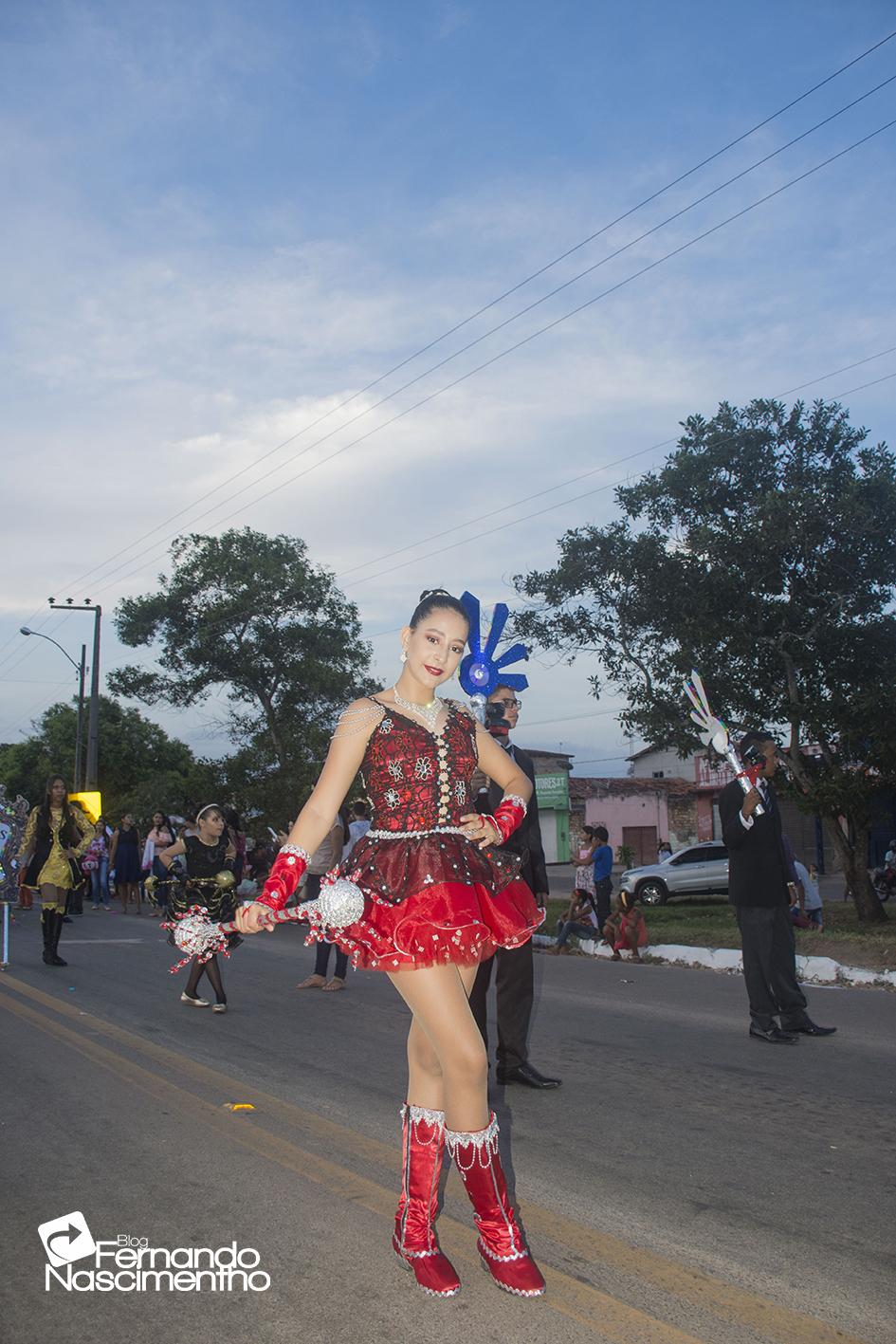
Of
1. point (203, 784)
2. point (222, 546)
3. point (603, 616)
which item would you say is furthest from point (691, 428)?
point (222, 546)

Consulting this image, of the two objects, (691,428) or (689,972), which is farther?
(691,428)

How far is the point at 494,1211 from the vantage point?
318cm

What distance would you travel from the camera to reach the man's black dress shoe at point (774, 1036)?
23.5 ft

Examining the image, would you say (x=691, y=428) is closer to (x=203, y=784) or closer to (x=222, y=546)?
(x=203, y=784)

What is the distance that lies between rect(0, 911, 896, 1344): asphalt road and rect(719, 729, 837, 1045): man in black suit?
239 millimetres

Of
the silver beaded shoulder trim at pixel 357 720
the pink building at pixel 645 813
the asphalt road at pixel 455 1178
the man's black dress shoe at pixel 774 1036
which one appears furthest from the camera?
the pink building at pixel 645 813

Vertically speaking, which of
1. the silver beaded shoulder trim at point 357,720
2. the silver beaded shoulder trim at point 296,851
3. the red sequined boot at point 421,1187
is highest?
the silver beaded shoulder trim at point 357,720

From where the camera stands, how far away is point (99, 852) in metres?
24.1

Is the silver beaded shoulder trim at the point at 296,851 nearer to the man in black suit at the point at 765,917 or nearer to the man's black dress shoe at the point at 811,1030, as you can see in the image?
the man in black suit at the point at 765,917

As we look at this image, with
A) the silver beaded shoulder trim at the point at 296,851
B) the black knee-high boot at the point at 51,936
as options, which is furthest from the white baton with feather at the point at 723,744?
the black knee-high boot at the point at 51,936

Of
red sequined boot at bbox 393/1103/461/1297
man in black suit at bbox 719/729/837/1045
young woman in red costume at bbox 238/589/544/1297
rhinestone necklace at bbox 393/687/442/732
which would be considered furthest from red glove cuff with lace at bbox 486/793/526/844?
man in black suit at bbox 719/729/837/1045

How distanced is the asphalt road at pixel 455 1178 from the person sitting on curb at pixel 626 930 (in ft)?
14.9

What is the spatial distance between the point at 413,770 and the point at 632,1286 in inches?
64.4

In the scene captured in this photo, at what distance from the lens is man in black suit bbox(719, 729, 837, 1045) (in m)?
7.29
